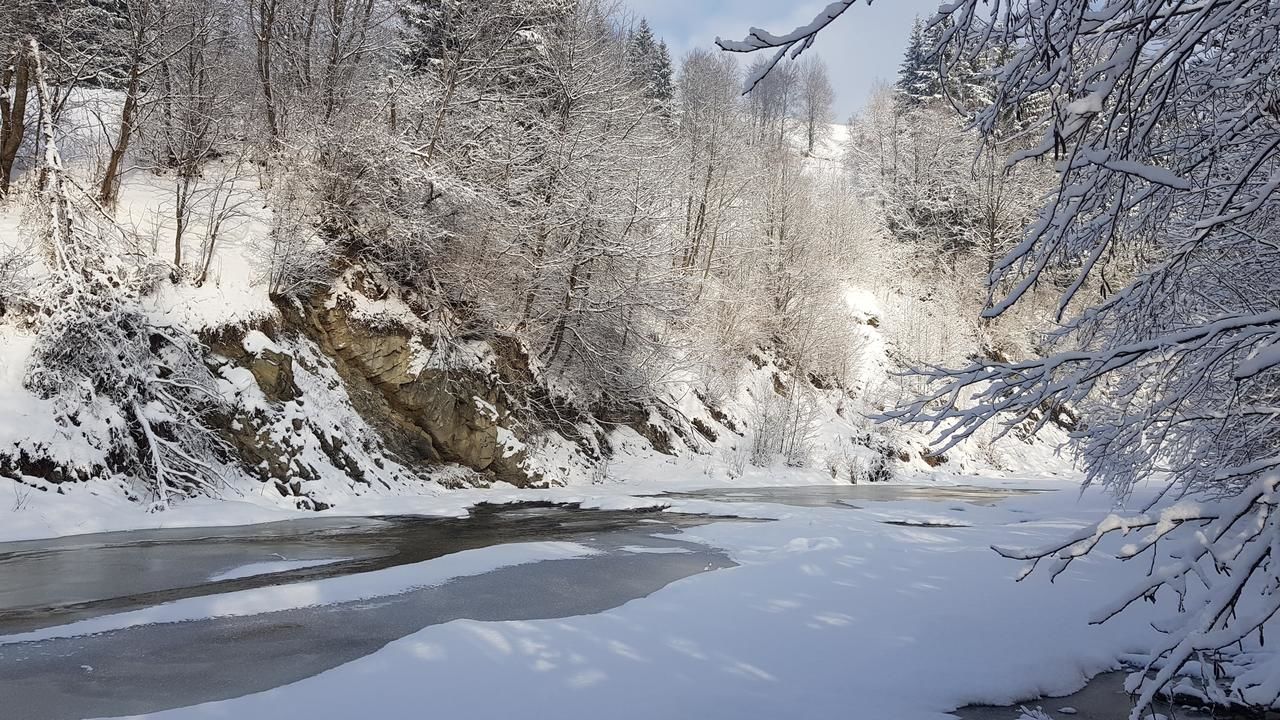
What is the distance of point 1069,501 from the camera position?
15797 millimetres

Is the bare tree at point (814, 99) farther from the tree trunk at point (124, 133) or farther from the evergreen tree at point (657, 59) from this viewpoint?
the tree trunk at point (124, 133)

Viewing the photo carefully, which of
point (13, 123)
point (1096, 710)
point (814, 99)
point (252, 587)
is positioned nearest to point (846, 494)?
point (1096, 710)

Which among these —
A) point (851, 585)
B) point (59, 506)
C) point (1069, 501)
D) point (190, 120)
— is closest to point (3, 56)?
point (190, 120)

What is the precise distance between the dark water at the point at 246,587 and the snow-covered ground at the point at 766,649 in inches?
14.0

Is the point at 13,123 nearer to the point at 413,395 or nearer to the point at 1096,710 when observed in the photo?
the point at 413,395

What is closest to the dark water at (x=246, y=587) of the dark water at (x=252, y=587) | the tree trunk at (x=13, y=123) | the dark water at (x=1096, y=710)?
the dark water at (x=252, y=587)

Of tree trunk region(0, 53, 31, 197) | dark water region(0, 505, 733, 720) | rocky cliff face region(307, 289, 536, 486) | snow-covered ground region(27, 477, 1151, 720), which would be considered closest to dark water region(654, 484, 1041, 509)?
rocky cliff face region(307, 289, 536, 486)

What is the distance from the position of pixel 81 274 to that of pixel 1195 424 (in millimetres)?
13169

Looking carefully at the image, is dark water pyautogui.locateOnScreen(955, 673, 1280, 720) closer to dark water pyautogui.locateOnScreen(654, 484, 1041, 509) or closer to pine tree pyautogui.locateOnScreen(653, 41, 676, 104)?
dark water pyautogui.locateOnScreen(654, 484, 1041, 509)

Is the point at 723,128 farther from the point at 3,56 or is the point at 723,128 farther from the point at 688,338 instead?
the point at 3,56

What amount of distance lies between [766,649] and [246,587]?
14.2ft

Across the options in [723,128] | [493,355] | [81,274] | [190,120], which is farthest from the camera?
[723,128]

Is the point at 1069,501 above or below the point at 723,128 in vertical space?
below

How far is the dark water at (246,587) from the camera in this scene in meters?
4.31
